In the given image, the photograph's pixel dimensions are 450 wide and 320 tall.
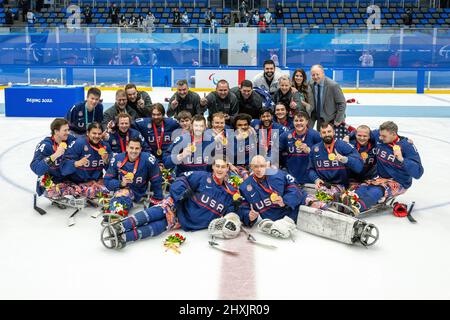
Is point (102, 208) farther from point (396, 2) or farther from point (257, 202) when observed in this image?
point (396, 2)

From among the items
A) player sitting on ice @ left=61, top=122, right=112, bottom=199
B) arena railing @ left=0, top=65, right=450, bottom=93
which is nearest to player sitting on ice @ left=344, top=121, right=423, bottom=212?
player sitting on ice @ left=61, top=122, right=112, bottom=199

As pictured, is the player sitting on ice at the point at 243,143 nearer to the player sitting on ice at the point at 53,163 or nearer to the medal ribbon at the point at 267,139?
the medal ribbon at the point at 267,139

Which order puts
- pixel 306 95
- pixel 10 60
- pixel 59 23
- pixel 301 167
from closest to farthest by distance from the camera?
pixel 301 167 → pixel 306 95 → pixel 10 60 → pixel 59 23

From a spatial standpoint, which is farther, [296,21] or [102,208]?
[296,21]

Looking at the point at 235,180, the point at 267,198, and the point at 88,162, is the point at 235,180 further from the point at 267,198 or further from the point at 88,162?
the point at 88,162

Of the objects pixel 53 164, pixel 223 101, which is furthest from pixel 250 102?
pixel 53 164

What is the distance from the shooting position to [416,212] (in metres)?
5.67

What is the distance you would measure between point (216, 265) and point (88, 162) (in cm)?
232

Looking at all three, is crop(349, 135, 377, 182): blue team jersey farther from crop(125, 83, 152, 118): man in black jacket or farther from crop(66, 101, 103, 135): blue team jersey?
crop(66, 101, 103, 135): blue team jersey

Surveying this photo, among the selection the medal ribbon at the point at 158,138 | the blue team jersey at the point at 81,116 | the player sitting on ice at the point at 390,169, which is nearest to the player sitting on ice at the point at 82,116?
the blue team jersey at the point at 81,116

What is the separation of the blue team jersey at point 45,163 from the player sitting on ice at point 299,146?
251cm

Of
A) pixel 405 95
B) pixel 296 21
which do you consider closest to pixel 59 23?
pixel 296 21

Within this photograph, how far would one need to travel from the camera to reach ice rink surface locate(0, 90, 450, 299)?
3.71m
